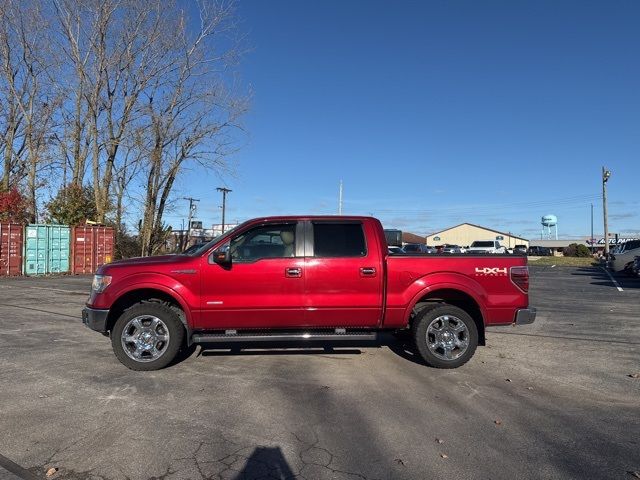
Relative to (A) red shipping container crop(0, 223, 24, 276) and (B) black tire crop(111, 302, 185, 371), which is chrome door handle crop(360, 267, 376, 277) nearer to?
(B) black tire crop(111, 302, 185, 371)

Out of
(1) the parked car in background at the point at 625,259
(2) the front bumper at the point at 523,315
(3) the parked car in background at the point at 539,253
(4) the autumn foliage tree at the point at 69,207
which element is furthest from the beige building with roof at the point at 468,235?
(2) the front bumper at the point at 523,315

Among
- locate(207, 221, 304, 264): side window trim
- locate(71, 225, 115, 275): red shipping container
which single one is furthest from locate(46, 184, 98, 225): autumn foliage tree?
locate(207, 221, 304, 264): side window trim

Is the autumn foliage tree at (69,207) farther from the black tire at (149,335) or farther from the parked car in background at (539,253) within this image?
the parked car in background at (539,253)

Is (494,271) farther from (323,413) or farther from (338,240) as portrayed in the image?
(323,413)

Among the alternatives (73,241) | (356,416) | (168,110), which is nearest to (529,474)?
(356,416)

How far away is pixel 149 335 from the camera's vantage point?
6.60 m

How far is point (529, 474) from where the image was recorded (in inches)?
152

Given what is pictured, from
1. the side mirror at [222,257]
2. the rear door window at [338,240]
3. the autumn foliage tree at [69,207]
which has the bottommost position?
the side mirror at [222,257]

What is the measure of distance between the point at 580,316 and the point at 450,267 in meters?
6.66

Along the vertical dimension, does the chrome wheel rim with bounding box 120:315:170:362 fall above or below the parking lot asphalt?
above

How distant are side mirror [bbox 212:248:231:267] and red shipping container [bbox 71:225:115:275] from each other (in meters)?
22.7

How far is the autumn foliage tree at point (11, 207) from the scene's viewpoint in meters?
28.8

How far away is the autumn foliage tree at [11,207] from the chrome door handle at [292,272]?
27096mm

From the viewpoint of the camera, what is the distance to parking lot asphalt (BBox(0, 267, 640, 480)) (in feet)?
13.1
